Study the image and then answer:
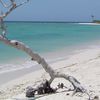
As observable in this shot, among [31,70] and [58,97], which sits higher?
[31,70]

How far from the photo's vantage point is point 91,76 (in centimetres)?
948

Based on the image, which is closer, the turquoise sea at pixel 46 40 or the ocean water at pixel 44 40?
the ocean water at pixel 44 40

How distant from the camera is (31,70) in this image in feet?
41.6

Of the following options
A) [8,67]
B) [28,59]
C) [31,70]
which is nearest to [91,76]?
[31,70]

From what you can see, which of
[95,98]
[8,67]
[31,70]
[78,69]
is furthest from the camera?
[8,67]

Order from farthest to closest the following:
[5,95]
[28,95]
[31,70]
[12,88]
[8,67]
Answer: [8,67]
[31,70]
[12,88]
[5,95]
[28,95]

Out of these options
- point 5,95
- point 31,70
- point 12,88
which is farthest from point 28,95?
point 31,70

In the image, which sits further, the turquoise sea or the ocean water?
the turquoise sea

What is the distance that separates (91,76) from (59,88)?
5.78ft

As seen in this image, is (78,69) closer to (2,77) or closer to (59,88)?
(2,77)

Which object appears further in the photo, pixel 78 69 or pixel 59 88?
pixel 78 69

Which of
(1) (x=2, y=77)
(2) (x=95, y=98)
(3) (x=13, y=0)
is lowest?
(2) (x=95, y=98)

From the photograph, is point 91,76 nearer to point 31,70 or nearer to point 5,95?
point 5,95

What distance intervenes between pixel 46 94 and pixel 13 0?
6.96 ft
